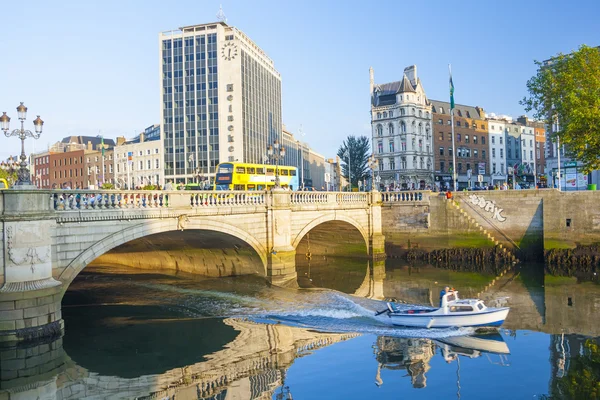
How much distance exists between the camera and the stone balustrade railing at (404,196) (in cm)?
4269

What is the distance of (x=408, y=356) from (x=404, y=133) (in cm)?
5957

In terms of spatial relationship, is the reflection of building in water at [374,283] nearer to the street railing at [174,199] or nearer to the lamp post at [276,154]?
the street railing at [174,199]

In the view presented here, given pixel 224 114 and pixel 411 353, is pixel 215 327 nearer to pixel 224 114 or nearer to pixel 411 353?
pixel 411 353

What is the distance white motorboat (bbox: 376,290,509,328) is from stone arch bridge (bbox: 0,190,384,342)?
1088 centimetres

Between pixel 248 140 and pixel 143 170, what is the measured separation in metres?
19.9

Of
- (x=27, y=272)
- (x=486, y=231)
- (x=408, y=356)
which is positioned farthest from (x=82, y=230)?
(x=486, y=231)

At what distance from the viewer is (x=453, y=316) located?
20984 mm

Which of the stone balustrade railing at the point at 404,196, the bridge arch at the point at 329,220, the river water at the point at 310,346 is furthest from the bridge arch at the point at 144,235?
the stone balustrade railing at the point at 404,196

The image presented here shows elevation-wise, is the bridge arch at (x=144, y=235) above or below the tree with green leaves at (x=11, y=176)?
below

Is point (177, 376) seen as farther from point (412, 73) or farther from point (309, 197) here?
point (412, 73)

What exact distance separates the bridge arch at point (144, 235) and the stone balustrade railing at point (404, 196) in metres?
16.9

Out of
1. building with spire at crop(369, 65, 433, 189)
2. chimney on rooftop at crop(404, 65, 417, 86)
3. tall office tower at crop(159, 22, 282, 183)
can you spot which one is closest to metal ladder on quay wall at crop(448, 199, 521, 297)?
building with spire at crop(369, 65, 433, 189)

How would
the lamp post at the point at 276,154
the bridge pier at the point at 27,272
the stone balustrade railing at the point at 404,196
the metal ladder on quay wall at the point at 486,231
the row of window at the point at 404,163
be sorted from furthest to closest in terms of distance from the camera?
1. the row of window at the point at 404,163
2. the stone balustrade railing at the point at 404,196
3. the metal ladder on quay wall at the point at 486,231
4. the lamp post at the point at 276,154
5. the bridge pier at the point at 27,272

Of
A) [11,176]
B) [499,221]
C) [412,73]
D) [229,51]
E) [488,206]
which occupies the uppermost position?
[229,51]
